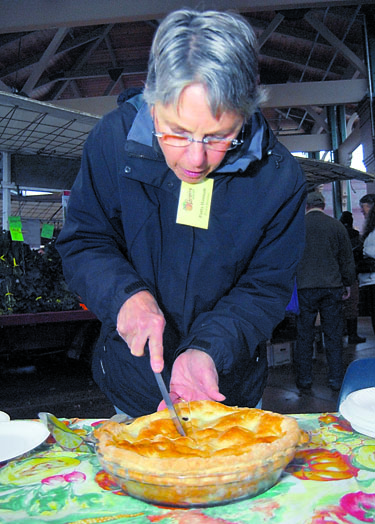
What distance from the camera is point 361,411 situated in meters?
1.00

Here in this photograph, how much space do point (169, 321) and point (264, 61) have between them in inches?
380

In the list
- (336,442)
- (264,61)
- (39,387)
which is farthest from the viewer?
(264,61)

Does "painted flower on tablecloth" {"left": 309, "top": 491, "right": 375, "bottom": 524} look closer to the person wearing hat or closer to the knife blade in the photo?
the knife blade

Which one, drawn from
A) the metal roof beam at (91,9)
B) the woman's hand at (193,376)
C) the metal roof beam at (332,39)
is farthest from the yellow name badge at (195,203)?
the metal roof beam at (332,39)

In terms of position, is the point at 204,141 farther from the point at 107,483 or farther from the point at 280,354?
the point at 280,354

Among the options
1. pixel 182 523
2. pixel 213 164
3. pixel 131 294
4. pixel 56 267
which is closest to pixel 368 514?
pixel 182 523

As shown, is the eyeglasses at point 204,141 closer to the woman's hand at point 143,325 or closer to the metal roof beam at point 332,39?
the woman's hand at point 143,325

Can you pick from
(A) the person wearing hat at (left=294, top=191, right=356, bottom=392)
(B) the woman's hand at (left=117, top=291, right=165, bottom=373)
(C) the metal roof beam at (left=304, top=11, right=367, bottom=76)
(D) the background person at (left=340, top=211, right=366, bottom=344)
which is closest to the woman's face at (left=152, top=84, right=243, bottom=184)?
(B) the woman's hand at (left=117, top=291, right=165, bottom=373)

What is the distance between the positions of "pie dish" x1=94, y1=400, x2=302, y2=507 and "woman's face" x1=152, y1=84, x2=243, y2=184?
0.49 metres

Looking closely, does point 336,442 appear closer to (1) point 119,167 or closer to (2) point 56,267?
(1) point 119,167

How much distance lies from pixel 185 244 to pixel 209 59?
1.38ft

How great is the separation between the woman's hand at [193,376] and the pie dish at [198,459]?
0.13m

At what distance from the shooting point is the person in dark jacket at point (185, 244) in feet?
3.44

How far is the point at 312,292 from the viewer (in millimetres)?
4102
